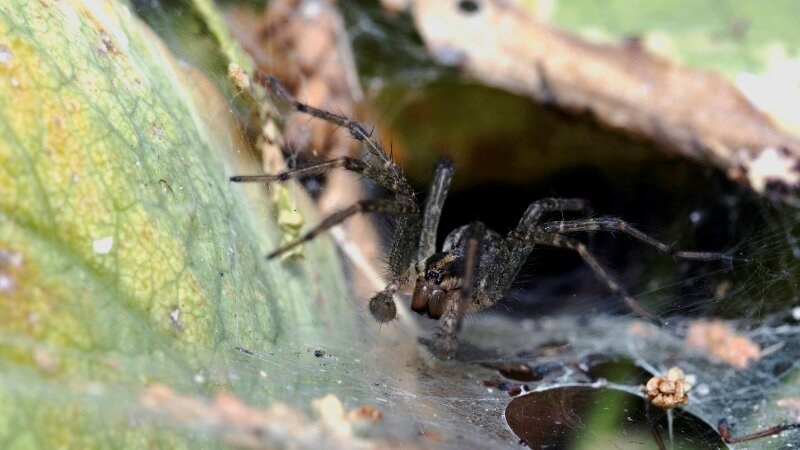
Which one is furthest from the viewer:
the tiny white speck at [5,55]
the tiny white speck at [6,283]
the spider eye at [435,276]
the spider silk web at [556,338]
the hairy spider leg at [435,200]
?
the hairy spider leg at [435,200]

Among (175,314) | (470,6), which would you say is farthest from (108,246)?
(470,6)

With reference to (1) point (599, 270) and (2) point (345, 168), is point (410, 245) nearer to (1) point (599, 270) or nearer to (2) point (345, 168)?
(2) point (345, 168)

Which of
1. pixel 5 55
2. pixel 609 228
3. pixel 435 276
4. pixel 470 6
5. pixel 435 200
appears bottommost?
pixel 5 55

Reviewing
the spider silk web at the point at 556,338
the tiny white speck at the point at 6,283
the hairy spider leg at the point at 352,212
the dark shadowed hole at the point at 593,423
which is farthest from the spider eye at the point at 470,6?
the tiny white speck at the point at 6,283

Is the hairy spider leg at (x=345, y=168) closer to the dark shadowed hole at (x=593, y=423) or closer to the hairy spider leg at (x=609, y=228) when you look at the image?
the hairy spider leg at (x=609, y=228)

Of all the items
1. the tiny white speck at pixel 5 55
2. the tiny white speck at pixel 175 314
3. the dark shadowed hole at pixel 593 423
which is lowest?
the tiny white speck at pixel 175 314

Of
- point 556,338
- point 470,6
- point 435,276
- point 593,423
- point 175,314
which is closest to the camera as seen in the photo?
point 175,314
